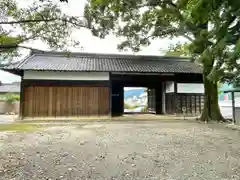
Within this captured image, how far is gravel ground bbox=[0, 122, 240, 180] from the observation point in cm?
358

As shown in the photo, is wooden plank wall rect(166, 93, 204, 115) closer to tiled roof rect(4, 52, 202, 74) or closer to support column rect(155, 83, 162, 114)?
support column rect(155, 83, 162, 114)

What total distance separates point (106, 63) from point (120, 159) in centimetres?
1022

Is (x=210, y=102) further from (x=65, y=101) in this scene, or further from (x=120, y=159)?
(x=120, y=159)

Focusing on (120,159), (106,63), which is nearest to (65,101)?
(106,63)

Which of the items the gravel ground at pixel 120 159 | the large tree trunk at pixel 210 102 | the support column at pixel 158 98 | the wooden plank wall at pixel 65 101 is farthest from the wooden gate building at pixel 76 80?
the gravel ground at pixel 120 159

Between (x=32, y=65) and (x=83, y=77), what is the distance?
269cm

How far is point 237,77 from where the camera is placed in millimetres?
6781

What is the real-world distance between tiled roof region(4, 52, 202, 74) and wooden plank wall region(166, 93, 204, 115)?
153cm

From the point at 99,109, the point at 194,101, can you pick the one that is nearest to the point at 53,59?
the point at 99,109

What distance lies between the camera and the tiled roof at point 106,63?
41.9 feet

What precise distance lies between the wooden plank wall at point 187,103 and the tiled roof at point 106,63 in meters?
1.53

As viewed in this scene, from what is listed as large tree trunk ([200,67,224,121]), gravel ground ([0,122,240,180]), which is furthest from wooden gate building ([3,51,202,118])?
gravel ground ([0,122,240,180])

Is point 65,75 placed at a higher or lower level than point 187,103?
higher

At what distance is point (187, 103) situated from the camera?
14.6 m
